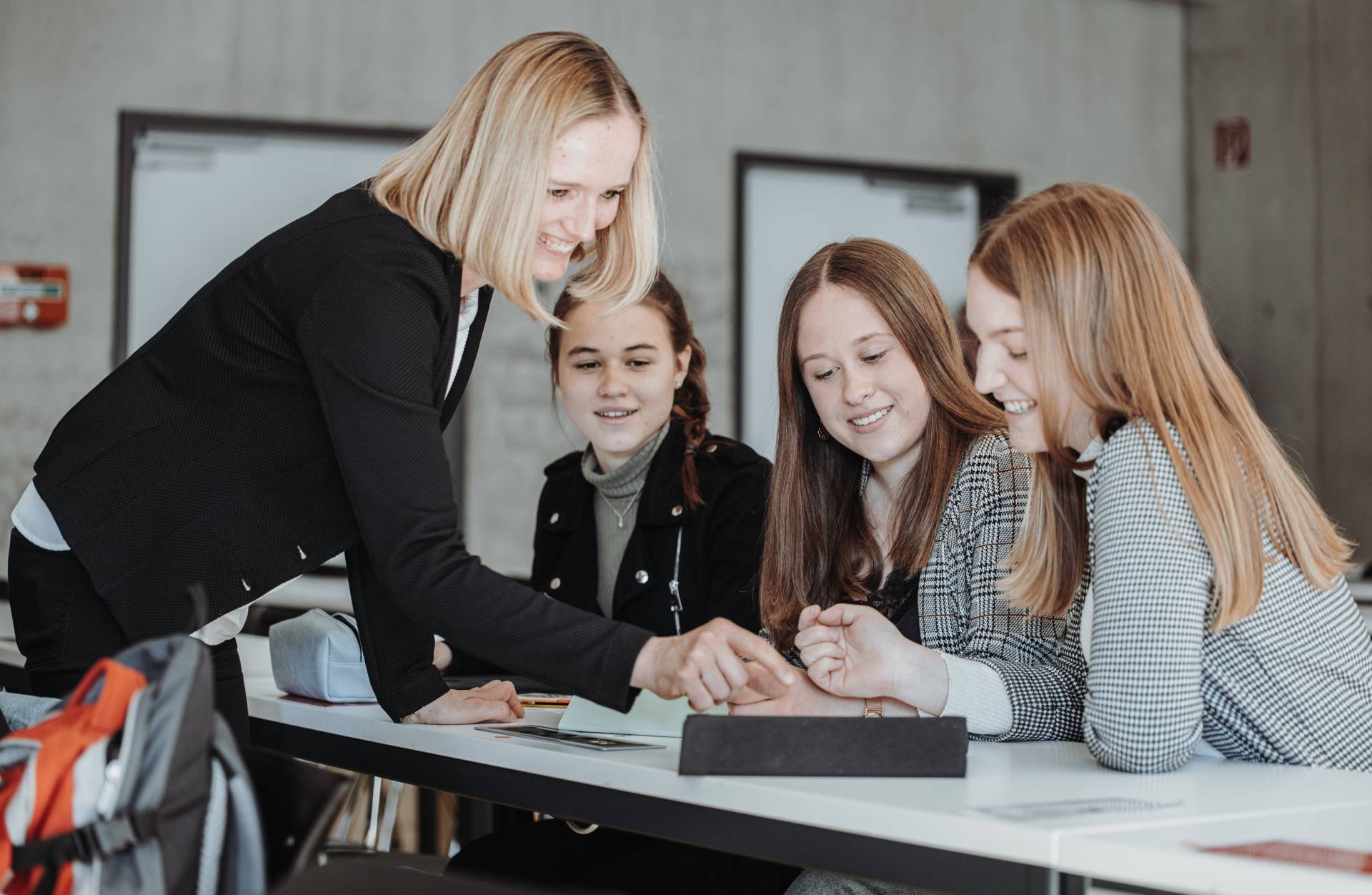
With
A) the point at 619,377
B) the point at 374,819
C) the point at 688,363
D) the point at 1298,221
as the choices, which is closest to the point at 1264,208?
the point at 1298,221

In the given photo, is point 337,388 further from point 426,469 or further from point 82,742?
point 82,742

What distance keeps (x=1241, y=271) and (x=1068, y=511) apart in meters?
5.17

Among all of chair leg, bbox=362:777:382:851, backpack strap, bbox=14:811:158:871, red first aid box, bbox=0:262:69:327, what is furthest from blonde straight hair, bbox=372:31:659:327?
red first aid box, bbox=0:262:69:327

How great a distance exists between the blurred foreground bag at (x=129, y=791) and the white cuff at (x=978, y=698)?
78 cm

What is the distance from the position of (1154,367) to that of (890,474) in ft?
2.22

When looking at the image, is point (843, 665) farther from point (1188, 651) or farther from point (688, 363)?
point (688, 363)

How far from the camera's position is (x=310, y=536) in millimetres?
1618

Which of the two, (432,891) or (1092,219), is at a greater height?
(1092,219)

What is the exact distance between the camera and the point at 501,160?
5.20 feet

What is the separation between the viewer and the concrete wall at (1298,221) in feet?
19.4

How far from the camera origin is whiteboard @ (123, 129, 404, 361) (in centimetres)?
483

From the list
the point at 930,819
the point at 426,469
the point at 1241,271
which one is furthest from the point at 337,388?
the point at 1241,271

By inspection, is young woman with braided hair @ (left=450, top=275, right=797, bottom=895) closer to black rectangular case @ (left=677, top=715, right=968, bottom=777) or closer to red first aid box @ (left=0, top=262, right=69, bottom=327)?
black rectangular case @ (left=677, top=715, right=968, bottom=777)

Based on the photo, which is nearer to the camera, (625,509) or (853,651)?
(853,651)
